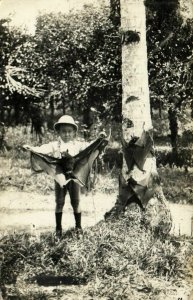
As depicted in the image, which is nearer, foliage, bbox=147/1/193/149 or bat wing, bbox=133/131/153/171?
bat wing, bbox=133/131/153/171

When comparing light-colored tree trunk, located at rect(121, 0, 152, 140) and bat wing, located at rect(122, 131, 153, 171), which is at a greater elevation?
light-colored tree trunk, located at rect(121, 0, 152, 140)

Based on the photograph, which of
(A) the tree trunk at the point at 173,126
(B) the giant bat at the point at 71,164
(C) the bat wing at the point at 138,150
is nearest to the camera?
(B) the giant bat at the point at 71,164

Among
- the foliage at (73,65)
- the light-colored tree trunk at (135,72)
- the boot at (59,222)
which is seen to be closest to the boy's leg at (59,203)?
the boot at (59,222)

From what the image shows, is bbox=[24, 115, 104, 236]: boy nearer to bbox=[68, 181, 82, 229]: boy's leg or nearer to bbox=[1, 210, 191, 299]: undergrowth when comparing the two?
bbox=[68, 181, 82, 229]: boy's leg

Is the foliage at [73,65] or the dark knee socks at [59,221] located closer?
the dark knee socks at [59,221]

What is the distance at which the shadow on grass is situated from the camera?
4.29 m

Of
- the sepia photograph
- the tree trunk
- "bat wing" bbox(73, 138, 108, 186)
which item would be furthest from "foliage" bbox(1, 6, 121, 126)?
"bat wing" bbox(73, 138, 108, 186)

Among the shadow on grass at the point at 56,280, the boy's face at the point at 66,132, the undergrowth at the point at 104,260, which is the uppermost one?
the boy's face at the point at 66,132

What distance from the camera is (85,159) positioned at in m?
4.84

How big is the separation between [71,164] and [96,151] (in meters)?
0.30

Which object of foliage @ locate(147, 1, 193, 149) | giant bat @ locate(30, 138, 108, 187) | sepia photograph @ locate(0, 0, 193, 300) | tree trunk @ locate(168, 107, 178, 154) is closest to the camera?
sepia photograph @ locate(0, 0, 193, 300)

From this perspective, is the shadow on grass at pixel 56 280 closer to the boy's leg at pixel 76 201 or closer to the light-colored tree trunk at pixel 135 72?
the boy's leg at pixel 76 201

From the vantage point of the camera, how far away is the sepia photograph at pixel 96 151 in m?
4.37

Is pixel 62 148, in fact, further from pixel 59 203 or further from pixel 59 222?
pixel 59 222
